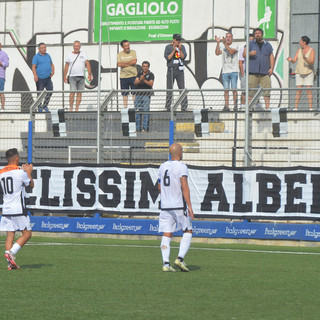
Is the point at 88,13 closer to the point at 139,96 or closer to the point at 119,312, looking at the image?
the point at 139,96

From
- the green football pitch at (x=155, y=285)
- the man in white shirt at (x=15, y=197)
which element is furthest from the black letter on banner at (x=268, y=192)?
the man in white shirt at (x=15, y=197)

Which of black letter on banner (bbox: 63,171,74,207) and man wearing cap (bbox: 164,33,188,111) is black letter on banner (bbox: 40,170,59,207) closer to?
black letter on banner (bbox: 63,171,74,207)

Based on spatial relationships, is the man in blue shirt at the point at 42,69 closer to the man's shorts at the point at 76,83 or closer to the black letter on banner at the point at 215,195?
the man's shorts at the point at 76,83

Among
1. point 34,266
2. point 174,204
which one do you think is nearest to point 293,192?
point 174,204

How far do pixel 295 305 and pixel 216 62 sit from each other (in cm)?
1950

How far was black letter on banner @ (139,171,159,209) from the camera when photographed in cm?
2170

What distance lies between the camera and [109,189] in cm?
2220

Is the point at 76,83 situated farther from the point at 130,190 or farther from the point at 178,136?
the point at 178,136

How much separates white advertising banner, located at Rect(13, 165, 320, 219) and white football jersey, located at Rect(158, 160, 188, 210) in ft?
22.3

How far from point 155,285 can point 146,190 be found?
9.80 metres

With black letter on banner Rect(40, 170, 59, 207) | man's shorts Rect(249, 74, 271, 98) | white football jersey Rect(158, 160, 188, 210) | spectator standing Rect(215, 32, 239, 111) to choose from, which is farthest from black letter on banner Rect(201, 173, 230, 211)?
white football jersey Rect(158, 160, 188, 210)

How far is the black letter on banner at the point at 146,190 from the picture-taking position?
21703 mm

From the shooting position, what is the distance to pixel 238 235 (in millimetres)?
20844

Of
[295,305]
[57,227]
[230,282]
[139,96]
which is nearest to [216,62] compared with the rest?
[139,96]
